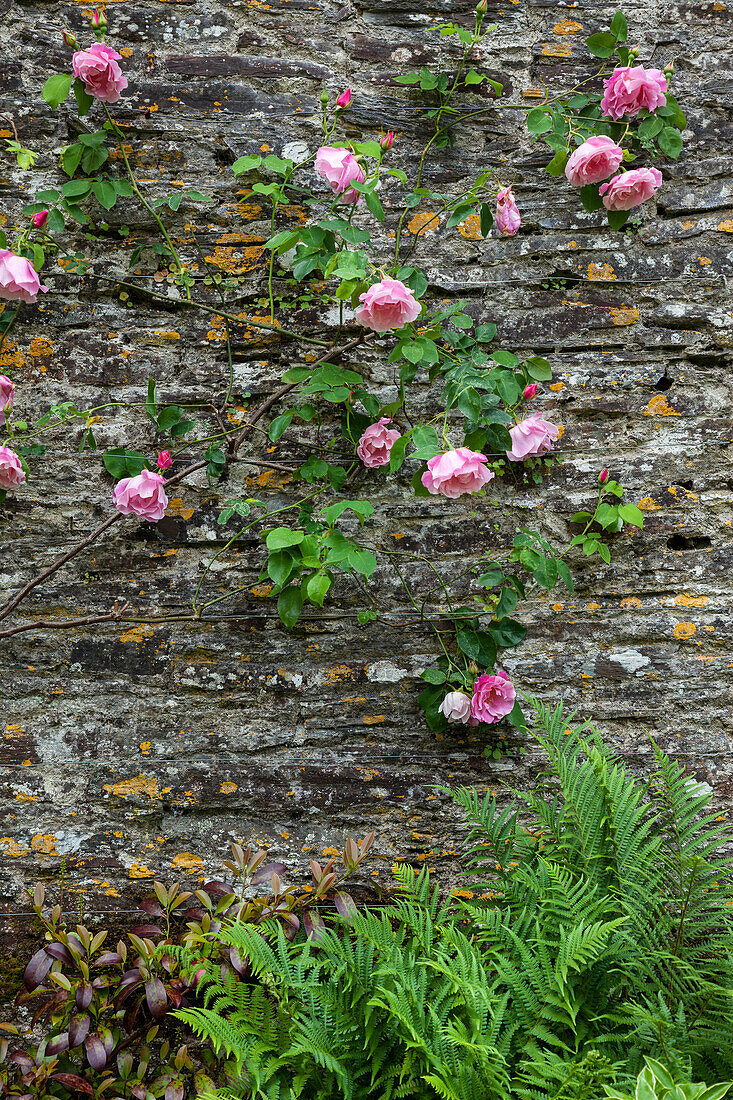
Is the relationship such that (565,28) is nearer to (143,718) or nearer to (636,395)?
(636,395)

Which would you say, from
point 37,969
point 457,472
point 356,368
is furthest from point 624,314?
point 37,969

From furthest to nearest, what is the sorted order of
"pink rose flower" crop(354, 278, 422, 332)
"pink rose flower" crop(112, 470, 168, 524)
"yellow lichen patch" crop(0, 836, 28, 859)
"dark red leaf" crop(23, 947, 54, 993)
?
"yellow lichen patch" crop(0, 836, 28, 859) < "pink rose flower" crop(112, 470, 168, 524) < "dark red leaf" crop(23, 947, 54, 993) < "pink rose flower" crop(354, 278, 422, 332)

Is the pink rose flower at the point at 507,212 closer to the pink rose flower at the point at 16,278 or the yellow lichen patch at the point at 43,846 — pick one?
the pink rose flower at the point at 16,278

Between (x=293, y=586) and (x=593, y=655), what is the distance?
91 cm

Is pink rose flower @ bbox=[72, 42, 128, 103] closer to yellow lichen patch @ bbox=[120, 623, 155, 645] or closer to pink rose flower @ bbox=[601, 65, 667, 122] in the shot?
pink rose flower @ bbox=[601, 65, 667, 122]

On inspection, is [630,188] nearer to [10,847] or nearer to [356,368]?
[356,368]

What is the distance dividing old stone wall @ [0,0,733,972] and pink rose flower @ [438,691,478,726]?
0.15 m

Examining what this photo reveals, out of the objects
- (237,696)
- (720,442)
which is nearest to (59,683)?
(237,696)

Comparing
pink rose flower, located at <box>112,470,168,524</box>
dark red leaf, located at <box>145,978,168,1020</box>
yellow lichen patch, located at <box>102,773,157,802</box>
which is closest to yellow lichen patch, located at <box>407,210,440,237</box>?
pink rose flower, located at <box>112,470,168,524</box>

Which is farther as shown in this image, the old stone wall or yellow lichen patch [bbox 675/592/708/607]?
yellow lichen patch [bbox 675/592/708/607]

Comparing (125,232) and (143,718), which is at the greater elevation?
(125,232)

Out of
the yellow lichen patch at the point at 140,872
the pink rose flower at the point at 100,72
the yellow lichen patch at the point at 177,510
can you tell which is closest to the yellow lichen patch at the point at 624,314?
the yellow lichen patch at the point at 177,510

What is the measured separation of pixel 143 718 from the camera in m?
1.97

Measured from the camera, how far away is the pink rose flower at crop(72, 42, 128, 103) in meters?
1.81
